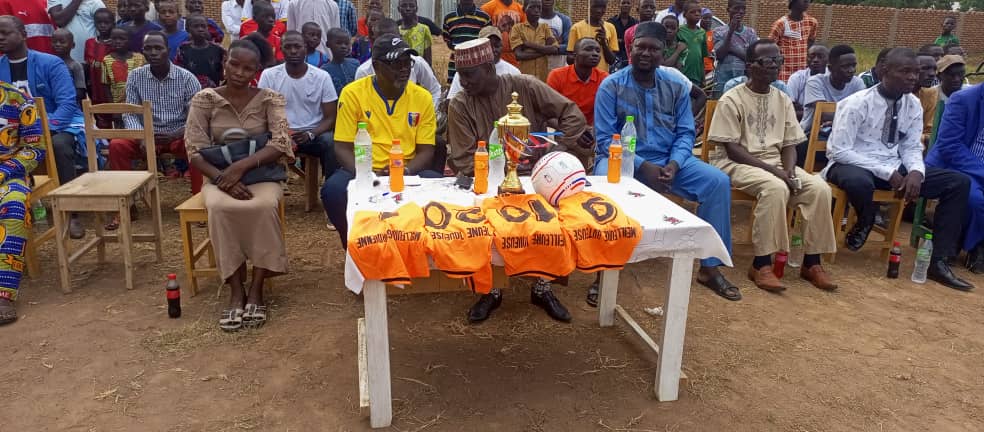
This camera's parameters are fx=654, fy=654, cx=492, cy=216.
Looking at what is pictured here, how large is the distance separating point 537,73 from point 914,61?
4003mm

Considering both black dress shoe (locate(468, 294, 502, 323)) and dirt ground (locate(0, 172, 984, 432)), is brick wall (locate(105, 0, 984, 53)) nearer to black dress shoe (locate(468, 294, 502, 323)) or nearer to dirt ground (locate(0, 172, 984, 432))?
dirt ground (locate(0, 172, 984, 432))

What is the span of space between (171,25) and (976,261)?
814 centimetres

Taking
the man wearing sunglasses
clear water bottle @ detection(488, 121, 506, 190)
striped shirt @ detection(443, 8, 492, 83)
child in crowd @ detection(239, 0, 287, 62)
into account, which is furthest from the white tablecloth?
striped shirt @ detection(443, 8, 492, 83)

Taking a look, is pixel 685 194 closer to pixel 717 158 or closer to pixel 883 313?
pixel 717 158

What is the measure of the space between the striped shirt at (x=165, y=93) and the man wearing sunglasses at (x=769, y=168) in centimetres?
460

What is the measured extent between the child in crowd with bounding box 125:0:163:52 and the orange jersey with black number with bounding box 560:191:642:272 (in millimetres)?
5902

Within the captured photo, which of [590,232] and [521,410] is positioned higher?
[590,232]

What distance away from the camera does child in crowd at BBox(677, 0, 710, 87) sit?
8.08 metres

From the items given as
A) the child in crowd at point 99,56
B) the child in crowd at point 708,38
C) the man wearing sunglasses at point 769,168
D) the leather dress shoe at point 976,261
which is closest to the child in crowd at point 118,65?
the child in crowd at point 99,56

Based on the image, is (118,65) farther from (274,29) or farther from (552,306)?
(552,306)

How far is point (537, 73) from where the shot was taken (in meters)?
7.97

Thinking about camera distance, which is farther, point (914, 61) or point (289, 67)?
point (289, 67)

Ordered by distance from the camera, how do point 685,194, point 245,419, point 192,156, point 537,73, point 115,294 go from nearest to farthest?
point 245,419, point 192,156, point 115,294, point 685,194, point 537,73

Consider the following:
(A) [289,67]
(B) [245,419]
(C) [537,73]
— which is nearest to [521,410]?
(B) [245,419]
